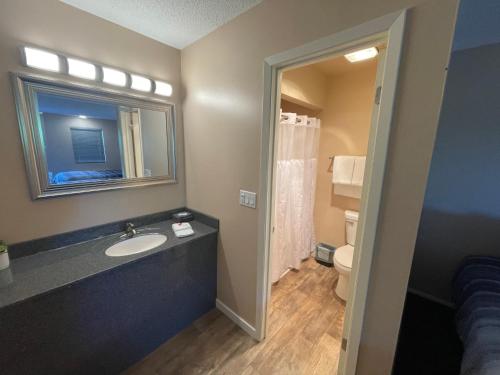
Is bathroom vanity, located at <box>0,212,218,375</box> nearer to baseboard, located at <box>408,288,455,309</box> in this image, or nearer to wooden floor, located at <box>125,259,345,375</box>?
wooden floor, located at <box>125,259,345,375</box>

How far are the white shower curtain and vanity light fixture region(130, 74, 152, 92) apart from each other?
1.22 m

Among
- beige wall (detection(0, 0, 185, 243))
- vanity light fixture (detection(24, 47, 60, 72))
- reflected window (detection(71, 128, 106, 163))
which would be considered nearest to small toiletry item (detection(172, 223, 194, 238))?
beige wall (detection(0, 0, 185, 243))

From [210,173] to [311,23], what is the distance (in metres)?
1.23

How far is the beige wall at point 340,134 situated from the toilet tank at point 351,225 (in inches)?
6.1

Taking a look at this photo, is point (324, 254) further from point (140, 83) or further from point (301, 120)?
point (140, 83)

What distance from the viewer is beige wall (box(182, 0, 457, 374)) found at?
80 cm

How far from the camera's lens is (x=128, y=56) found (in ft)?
5.21

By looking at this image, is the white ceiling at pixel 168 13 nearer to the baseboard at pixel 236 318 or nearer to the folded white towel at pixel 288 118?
the folded white towel at pixel 288 118

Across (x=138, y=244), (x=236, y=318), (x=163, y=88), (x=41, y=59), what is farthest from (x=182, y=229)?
(x=41, y=59)

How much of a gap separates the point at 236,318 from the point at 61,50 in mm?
2358

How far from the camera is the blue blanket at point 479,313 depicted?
A: 0.90 metres

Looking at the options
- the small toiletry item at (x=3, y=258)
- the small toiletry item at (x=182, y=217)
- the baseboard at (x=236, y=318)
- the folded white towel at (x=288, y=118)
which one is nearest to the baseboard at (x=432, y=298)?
the baseboard at (x=236, y=318)

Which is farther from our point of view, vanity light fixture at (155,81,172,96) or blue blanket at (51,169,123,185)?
vanity light fixture at (155,81,172,96)

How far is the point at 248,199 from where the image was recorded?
1.51 m
